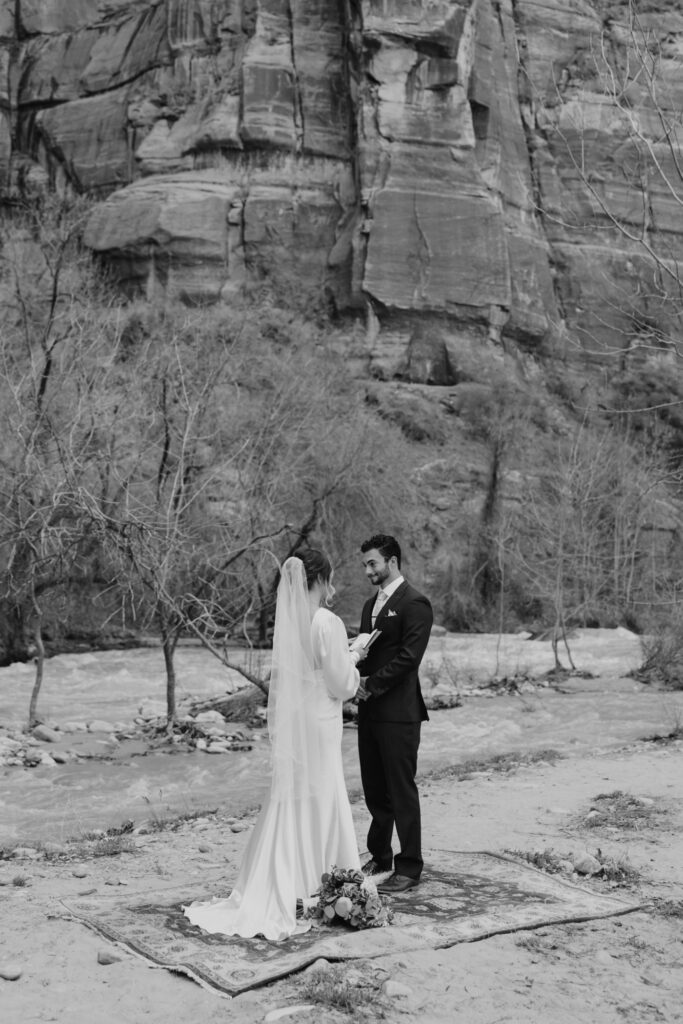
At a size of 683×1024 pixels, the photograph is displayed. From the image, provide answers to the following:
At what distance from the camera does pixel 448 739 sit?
13.3 m

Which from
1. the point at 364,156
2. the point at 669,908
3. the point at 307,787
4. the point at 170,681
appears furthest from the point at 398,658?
the point at 364,156

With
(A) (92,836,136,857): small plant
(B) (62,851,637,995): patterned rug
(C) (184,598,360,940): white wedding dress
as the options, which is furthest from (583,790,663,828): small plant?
(A) (92,836,136,857): small plant

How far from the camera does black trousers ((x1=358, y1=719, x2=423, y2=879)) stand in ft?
17.7

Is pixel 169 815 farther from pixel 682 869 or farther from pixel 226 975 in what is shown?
pixel 226 975

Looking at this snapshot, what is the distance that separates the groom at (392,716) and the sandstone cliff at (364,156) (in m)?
34.0

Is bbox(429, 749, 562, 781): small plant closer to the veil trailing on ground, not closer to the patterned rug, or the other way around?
the patterned rug

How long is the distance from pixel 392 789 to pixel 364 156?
126ft

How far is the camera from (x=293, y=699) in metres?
5.22

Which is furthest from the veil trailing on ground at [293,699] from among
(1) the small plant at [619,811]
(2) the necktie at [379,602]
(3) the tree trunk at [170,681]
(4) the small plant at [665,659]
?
(4) the small plant at [665,659]

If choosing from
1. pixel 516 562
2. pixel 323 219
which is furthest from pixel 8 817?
pixel 323 219

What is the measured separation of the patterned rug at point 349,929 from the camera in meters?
4.25

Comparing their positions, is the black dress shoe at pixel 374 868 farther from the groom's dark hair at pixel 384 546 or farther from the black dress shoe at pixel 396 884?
the groom's dark hair at pixel 384 546

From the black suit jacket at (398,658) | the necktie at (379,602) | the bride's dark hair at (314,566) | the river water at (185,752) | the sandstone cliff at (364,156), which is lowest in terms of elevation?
the river water at (185,752)

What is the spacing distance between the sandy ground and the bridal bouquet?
38 centimetres
